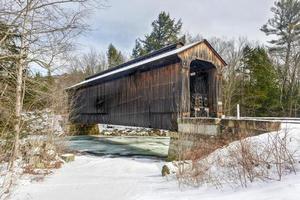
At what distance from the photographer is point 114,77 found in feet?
59.2

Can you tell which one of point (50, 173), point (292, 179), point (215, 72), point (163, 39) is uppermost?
point (163, 39)

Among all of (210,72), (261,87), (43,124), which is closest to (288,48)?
(261,87)

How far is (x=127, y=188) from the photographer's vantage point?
595 cm

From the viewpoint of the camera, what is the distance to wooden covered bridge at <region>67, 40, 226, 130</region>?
1241 cm

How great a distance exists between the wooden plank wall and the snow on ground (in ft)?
13.1

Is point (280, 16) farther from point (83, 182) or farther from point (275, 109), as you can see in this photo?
point (83, 182)

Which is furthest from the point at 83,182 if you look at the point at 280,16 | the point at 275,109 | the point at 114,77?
the point at 280,16

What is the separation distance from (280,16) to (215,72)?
1687 cm

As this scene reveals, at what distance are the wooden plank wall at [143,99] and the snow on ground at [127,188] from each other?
4.00 meters

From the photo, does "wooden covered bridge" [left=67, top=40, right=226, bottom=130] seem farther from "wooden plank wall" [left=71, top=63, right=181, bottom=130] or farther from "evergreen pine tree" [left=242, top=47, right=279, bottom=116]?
"evergreen pine tree" [left=242, top=47, right=279, bottom=116]

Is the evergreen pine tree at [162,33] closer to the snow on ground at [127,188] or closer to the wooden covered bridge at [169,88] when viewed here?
the wooden covered bridge at [169,88]

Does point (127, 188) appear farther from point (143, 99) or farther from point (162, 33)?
point (162, 33)

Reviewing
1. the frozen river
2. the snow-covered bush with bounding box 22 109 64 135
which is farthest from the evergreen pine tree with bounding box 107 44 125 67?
the snow-covered bush with bounding box 22 109 64 135

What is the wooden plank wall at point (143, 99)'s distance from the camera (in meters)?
12.7
